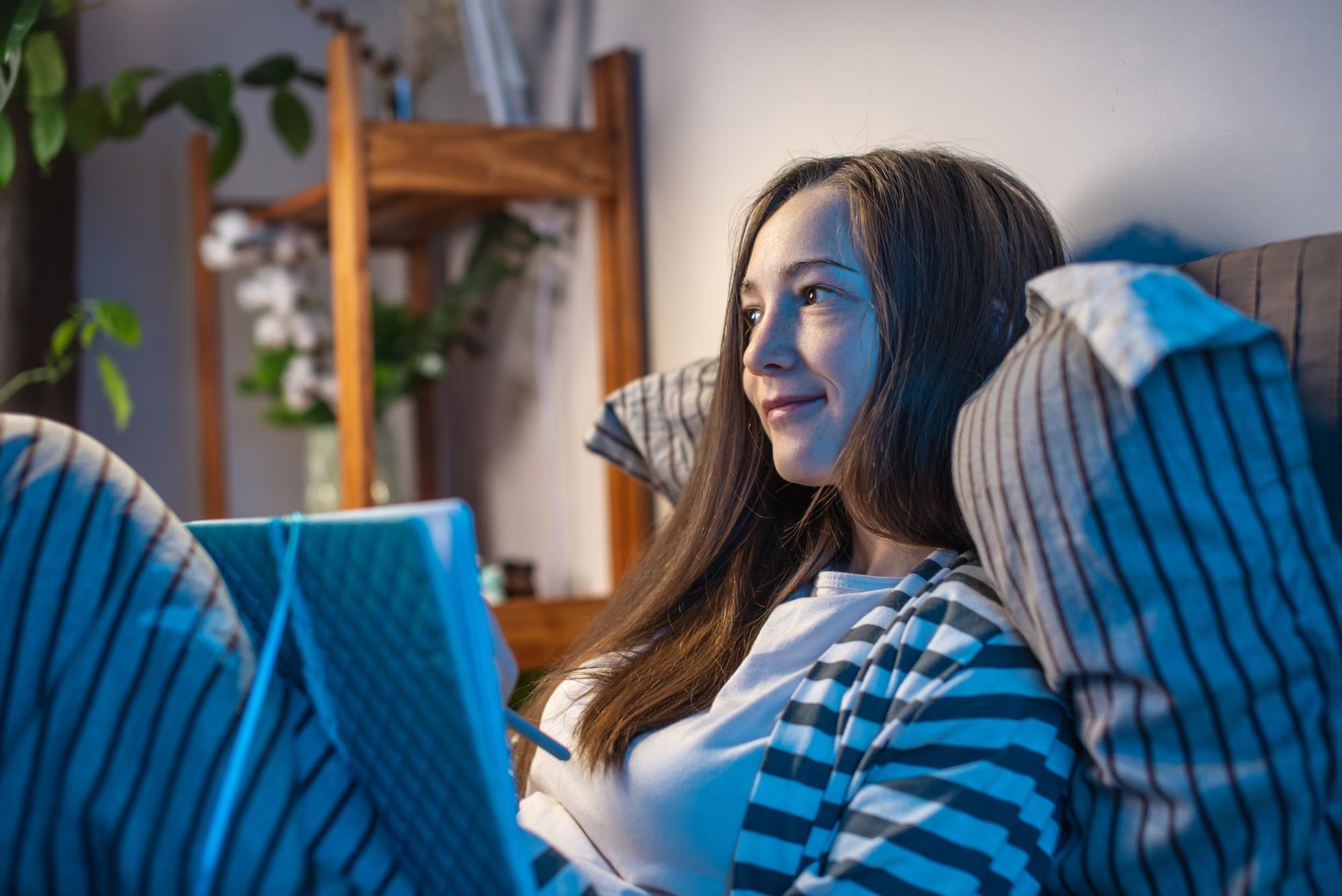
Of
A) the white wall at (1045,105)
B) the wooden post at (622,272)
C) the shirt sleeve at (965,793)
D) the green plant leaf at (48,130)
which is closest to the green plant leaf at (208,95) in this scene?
the green plant leaf at (48,130)

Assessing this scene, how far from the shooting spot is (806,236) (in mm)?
1012

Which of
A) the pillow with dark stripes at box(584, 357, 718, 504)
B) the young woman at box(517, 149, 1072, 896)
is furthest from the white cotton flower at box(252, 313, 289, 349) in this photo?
the young woman at box(517, 149, 1072, 896)

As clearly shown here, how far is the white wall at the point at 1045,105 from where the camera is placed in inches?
33.6

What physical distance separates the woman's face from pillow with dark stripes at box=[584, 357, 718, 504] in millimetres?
254

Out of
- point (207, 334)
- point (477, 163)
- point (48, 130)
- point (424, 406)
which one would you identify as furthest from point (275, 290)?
point (48, 130)

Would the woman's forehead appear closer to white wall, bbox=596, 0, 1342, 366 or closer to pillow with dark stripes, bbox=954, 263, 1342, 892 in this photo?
white wall, bbox=596, 0, 1342, 366

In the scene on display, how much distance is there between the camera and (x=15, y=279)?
79.5 inches

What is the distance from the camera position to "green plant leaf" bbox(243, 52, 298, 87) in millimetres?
1964

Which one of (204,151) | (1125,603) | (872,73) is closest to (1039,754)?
(1125,603)

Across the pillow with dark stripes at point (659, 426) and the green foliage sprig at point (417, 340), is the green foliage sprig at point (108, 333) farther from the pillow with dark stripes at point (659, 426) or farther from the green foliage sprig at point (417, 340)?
the pillow with dark stripes at point (659, 426)

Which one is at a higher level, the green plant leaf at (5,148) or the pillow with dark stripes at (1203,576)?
the green plant leaf at (5,148)

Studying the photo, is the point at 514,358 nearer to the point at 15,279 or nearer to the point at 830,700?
the point at 15,279

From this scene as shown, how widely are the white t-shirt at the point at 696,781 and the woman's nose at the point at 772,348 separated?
172mm

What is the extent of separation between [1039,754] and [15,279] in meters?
1.88
